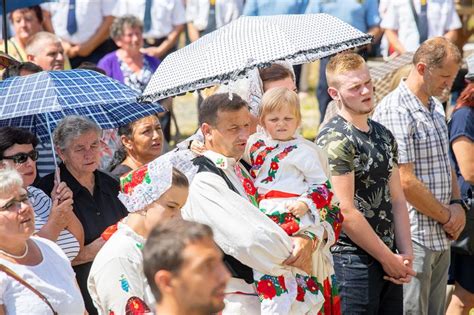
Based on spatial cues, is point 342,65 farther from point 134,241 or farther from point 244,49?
point 134,241

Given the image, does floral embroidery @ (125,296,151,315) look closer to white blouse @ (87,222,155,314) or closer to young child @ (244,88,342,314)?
white blouse @ (87,222,155,314)

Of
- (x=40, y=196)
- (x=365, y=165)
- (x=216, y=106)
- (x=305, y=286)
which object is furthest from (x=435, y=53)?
(x=40, y=196)

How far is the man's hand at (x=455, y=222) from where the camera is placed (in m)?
7.63

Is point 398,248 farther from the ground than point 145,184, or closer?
closer

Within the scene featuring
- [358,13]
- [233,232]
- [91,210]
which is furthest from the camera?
[358,13]

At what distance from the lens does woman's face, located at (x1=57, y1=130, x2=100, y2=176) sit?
6801mm

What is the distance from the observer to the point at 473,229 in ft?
27.0

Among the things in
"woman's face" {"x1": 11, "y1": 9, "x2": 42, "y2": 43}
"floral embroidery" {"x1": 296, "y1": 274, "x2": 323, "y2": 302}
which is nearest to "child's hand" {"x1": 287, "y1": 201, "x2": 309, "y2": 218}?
"floral embroidery" {"x1": 296, "y1": 274, "x2": 323, "y2": 302}

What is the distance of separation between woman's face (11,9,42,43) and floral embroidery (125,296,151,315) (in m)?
6.62

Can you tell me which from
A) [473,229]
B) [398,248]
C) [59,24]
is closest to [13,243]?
[398,248]

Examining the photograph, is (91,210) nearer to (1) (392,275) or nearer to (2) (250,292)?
(2) (250,292)

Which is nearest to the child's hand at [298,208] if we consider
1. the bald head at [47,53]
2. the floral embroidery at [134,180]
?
the floral embroidery at [134,180]

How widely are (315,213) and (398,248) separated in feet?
3.82

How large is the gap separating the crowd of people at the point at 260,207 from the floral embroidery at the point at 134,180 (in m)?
0.01
